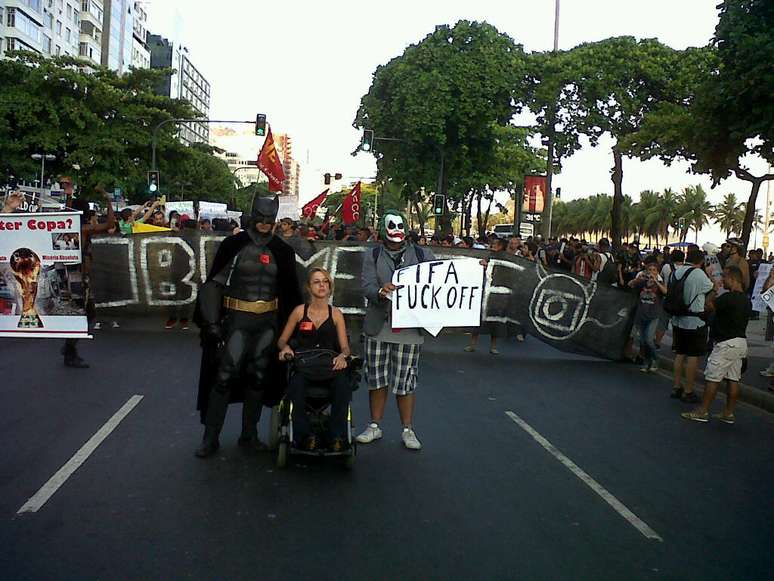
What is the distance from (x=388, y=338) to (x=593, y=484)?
194cm

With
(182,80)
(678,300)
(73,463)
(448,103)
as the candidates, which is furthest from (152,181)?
(182,80)

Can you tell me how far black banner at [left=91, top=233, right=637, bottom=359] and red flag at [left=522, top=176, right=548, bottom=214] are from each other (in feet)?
47.7

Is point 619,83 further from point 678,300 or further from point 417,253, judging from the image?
point 417,253

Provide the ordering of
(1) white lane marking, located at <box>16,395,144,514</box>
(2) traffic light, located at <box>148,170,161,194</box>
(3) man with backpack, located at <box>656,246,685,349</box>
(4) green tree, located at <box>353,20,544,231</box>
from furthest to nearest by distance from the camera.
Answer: (4) green tree, located at <box>353,20,544,231</box>
(2) traffic light, located at <box>148,170,161,194</box>
(3) man with backpack, located at <box>656,246,685,349</box>
(1) white lane marking, located at <box>16,395,144,514</box>

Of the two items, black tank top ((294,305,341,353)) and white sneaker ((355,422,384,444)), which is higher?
black tank top ((294,305,341,353))

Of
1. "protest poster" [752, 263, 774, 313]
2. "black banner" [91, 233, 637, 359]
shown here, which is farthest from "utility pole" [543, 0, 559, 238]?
"black banner" [91, 233, 637, 359]

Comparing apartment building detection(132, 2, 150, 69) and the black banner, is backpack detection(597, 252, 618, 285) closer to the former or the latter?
the black banner

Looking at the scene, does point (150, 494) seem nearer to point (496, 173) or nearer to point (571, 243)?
point (571, 243)

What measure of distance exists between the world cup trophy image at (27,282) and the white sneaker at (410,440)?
11.0 feet

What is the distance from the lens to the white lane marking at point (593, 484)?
216 inches

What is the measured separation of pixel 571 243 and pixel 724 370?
12397mm

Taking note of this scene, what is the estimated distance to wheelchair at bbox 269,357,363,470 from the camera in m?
6.33

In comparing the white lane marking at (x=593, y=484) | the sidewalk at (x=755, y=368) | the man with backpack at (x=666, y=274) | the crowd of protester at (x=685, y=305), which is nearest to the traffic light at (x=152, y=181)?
the crowd of protester at (x=685, y=305)

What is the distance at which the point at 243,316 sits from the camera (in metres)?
6.59
